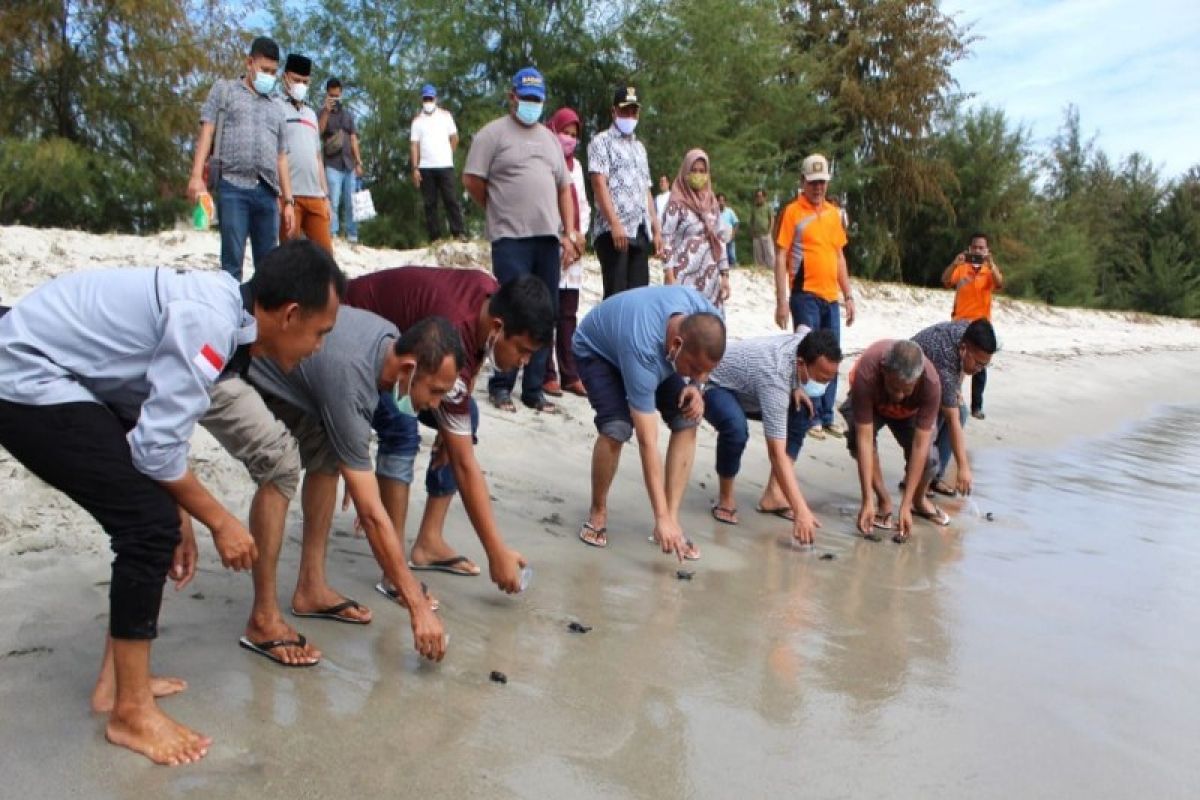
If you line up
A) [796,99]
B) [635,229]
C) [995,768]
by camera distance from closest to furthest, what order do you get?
[995,768], [635,229], [796,99]

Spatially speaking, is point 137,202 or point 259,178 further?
point 137,202

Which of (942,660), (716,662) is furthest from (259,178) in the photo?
(942,660)

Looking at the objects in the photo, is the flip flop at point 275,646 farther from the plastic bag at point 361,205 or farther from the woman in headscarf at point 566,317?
the plastic bag at point 361,205

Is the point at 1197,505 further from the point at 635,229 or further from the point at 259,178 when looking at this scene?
the point at 259,178

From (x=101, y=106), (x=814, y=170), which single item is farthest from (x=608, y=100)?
(x=814, y=170)

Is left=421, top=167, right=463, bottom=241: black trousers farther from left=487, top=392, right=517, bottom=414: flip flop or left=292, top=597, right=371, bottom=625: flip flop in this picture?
left=292, top=597, right=371, bottom=625: flip flop

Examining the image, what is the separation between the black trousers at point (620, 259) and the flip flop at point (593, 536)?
221 centimetres

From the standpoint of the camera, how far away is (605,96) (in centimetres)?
1254

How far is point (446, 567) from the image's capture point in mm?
3676

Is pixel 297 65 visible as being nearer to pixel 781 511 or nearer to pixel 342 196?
pixel 342 196

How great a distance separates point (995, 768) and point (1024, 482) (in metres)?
4.22

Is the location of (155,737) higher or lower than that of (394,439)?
lower

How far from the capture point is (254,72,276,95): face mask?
545cm

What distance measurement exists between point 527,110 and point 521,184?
1.25 ft
